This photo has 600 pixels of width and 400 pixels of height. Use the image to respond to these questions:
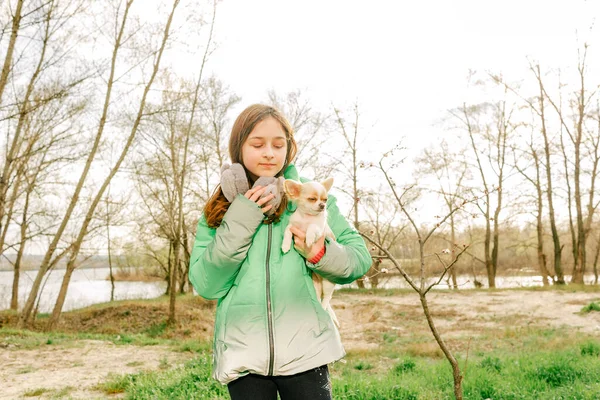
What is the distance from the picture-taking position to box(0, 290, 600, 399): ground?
23.1 feet

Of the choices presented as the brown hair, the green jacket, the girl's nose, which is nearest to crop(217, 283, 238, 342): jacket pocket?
the green jacket

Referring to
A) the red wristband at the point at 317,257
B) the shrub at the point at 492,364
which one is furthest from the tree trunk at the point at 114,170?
the red wristband at the point at 317,257

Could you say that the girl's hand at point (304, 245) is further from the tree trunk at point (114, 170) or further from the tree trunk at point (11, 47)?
the tree trunk at point (114, 170)

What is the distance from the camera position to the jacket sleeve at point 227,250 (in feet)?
5.34

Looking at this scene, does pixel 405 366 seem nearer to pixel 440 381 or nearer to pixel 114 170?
pixel 440 381

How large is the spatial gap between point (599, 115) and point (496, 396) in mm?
21060

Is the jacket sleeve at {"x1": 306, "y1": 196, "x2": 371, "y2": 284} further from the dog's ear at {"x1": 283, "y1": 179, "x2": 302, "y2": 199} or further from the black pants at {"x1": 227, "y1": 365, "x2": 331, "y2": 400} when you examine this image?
the black pants at {"x1": 227, "y1": 365, "x2": 331, "y2": 400}

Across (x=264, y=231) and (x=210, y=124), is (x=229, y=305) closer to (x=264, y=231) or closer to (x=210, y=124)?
(x=264, y=231)

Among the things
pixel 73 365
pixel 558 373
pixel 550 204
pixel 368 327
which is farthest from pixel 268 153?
pixel 550 204

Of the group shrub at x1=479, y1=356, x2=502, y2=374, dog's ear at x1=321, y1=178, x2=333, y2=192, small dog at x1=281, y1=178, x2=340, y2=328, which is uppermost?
dog's ear at x1=321, y1=178, x2=333, y2=192

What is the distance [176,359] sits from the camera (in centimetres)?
820

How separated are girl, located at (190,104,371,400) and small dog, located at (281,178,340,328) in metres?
0.06

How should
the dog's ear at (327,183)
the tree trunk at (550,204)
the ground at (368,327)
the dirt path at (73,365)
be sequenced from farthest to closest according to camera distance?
the tree trunk at (550,204)
the ground at (368,327)
the dirt path at (73,365)
the dog's ear at (327,183)

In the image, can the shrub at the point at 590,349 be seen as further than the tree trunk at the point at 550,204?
No
